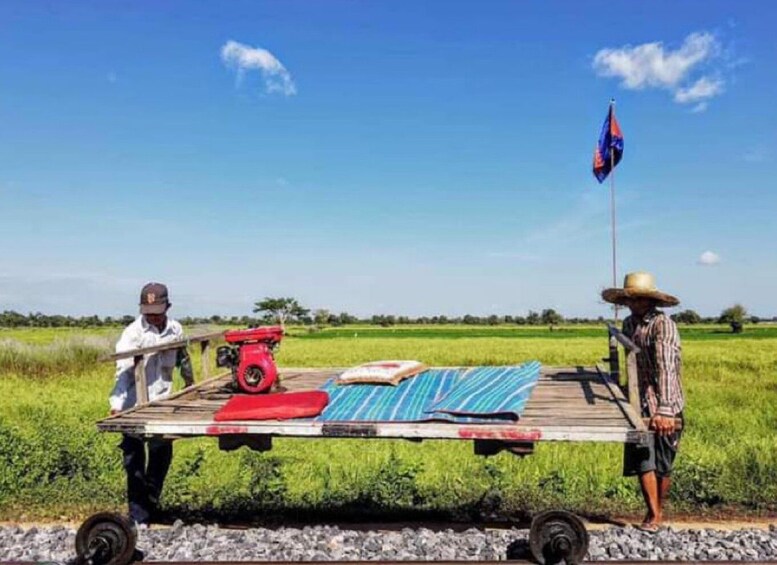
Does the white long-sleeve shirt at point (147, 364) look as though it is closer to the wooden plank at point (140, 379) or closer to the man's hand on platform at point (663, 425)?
the wooden plank at point (140, 379)

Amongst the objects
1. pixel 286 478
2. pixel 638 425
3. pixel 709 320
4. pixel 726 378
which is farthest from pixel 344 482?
pixel 709 320

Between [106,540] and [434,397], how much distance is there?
2187 mm

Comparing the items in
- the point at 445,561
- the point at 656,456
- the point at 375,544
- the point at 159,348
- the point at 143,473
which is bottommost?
the point at 375,544

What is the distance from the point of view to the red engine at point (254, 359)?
5246 millimetres

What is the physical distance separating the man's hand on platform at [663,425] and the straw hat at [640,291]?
2.79 feet

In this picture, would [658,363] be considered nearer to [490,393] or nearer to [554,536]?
[490,393]

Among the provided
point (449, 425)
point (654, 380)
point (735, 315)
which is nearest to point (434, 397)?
point (449, 425)

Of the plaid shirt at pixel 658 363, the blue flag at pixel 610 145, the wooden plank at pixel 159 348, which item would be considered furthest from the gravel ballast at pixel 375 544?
the blue flag at pixel 610 145

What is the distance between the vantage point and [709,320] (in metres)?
112

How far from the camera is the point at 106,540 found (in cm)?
366

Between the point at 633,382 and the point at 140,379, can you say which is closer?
the point at 633,382

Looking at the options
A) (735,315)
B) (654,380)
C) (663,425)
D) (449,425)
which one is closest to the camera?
(449,425)

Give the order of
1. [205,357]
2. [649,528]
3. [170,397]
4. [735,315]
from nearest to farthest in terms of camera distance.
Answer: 1. [649,528]
2. [170,397]
3. [205,357]
4. [735,315]

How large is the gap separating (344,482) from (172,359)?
94.7 inches
